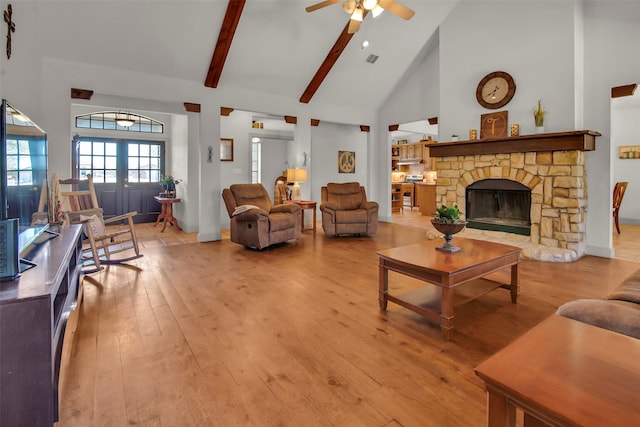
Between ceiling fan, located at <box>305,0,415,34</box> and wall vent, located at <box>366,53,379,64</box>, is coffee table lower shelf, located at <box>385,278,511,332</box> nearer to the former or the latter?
ceiling fan, located at <box>305,0,415,34</box>

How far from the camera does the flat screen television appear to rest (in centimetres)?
153

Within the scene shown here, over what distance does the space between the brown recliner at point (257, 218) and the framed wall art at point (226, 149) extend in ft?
5.70

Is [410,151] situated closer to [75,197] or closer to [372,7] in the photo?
[372,7]

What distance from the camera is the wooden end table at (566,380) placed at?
0.79m

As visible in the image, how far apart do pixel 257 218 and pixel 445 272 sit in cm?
309

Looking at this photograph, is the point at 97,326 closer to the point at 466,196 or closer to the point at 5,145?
the point at 5,145

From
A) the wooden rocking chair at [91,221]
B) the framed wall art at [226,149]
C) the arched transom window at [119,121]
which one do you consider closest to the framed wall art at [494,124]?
the framed wall art at [226,149]

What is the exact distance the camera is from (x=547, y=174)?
4.55 m

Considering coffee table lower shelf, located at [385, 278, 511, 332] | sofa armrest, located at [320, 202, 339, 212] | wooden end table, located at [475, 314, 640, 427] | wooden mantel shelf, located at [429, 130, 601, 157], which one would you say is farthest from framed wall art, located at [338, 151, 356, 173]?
wooden end table, located at [475, 314, 640, 427]

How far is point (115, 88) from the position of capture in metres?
4.82

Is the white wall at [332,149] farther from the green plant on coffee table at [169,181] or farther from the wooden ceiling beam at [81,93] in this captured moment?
the wooden ceiling beam at [81,93]

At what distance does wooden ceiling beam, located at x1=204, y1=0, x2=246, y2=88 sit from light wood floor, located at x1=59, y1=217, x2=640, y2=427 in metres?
3.20

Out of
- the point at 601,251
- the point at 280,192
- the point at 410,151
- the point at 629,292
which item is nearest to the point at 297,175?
the point at 280,192

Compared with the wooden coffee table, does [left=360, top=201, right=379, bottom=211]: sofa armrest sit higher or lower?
higher
